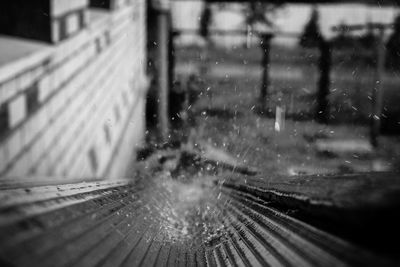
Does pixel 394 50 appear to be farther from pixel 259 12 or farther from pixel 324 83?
pixel 259 12

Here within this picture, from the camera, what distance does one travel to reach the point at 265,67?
8.73m

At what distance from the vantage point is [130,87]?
7094 mm

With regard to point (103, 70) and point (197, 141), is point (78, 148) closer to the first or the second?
point (103, 70)

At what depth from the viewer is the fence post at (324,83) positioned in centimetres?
815

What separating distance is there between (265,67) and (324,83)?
120 centimetres

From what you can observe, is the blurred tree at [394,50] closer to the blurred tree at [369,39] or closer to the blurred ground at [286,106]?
the blurred tree at [369,39]

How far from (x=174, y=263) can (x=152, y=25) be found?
743cm

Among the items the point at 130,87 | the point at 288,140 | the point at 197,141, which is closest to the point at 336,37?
the point at 288,140

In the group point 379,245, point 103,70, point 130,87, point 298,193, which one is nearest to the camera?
point 379,245

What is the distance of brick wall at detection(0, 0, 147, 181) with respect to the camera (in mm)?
2322

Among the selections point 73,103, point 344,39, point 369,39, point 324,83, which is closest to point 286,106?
point 324,83

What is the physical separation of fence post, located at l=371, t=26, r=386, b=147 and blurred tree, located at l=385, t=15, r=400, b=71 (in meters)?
0.57

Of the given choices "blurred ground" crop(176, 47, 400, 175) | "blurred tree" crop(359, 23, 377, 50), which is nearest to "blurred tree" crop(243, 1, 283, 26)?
"blurred ground" crop(176, 47, 400, 175)

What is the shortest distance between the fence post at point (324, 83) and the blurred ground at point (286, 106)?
0.54 feet
